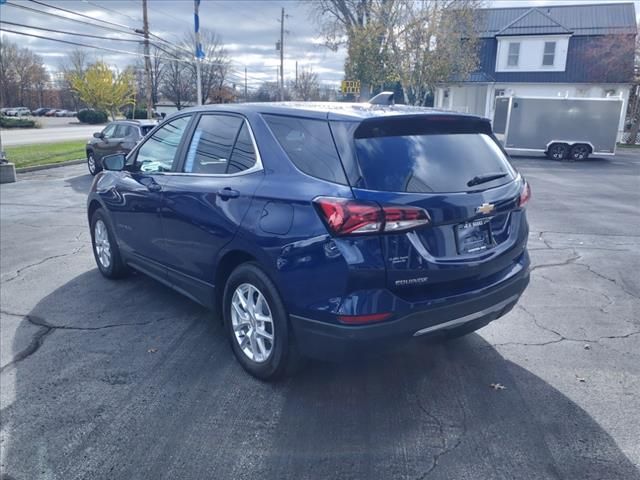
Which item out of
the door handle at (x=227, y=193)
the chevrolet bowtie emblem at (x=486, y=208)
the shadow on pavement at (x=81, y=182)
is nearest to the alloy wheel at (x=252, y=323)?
the door handle at (x=227, y=193)

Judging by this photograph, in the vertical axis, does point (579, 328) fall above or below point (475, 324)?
below

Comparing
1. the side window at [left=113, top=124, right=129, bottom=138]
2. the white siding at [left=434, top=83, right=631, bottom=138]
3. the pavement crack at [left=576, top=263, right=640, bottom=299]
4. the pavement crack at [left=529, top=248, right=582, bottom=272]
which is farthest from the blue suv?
the white siding at [left=434, top=83, right=631, bottom=138]

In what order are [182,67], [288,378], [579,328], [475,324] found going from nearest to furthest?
[475,324] < [288,378] < [579,328] < [182,67]

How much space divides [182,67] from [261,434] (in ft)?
228

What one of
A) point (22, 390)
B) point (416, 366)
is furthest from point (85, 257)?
point (416, 366)

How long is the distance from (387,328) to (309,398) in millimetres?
841

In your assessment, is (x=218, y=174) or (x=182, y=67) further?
(x=182, y=67)

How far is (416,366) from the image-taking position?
374 centimetres

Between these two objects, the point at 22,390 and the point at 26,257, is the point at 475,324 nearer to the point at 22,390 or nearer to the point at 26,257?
the point at 22,390

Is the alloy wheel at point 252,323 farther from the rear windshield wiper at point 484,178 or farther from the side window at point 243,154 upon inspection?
the rear windshield wiper at point 484,178

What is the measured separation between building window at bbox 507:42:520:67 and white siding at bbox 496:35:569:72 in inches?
5.3

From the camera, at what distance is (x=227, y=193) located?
353 cm

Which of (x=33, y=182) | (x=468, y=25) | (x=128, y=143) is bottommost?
(x=33, y=182)

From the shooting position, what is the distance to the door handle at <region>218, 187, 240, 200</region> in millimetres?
3463
